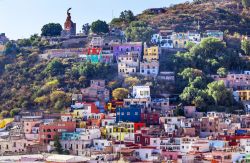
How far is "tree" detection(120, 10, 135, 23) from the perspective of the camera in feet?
176

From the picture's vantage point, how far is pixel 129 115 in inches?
1489

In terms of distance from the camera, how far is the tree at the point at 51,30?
5155 centimetres

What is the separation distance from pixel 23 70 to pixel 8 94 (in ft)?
8.31

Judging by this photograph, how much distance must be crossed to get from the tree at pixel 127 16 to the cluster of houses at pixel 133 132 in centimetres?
1300

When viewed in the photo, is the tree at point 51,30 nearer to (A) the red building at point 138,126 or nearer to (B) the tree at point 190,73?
(B) the tree at point 190,73

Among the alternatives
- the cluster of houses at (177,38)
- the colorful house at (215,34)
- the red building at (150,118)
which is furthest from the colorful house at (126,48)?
the red building at (150,118)

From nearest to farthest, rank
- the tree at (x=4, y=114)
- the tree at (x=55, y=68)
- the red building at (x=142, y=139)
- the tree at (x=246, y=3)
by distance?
the red building at (x=142, y=139) < the tree at (x=4, y=114) < the tree at (x=55, y=68) < the tree at (x=246, y=3)

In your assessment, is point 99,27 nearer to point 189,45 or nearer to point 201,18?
point 189,45

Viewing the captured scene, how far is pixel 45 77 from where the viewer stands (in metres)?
45.4

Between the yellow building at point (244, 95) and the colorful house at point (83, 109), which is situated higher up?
the yellow building at point (244, 95)

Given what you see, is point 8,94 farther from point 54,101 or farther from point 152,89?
point 152,89

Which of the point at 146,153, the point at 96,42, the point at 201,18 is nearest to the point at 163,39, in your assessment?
the point at 96,42

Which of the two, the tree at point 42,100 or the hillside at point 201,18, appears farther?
the hillside at point 201,18

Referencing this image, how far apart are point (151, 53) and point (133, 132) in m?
9.89
